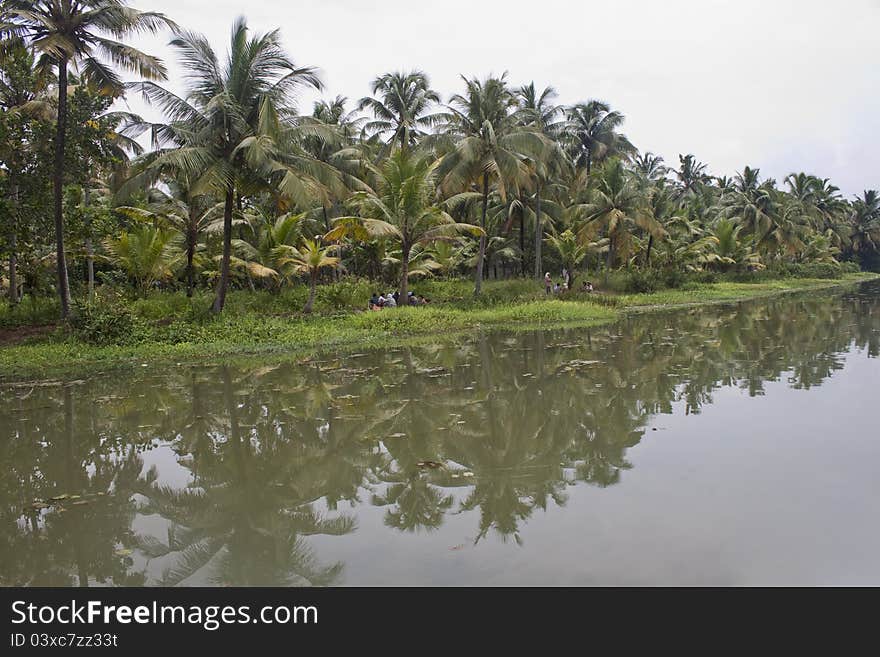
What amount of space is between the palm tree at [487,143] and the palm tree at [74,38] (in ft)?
33.7

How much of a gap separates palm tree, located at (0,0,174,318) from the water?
6.73 metres

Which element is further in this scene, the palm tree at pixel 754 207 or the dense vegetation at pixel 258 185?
the palm tree at pixel 754 207

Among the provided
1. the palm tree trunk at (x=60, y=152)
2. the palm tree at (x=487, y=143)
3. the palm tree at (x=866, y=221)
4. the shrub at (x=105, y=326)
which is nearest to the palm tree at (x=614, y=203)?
the palm tree at (x=487, y=143)

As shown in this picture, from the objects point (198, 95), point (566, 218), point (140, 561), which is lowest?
point (140, 561)

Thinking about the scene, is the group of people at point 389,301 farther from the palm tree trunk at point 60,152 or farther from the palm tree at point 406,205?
the palm tree trunk at point 60,152

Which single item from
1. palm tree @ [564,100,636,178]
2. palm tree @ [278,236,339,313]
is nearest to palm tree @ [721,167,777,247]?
palm tree @ [564,100,636,178]

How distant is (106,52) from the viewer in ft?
46.8

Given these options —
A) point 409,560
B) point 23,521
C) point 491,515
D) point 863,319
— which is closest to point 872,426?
point 491,515

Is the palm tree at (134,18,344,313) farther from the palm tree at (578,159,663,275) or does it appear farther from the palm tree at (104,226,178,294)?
the palm tree at (578,159,663,275)

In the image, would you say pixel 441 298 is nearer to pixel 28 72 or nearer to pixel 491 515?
pixel 28 72

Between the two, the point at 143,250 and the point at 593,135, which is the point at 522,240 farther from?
the point at 143,250

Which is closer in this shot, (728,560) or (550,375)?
(728,560)

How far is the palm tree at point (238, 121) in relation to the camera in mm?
15344

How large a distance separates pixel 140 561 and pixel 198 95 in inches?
564
